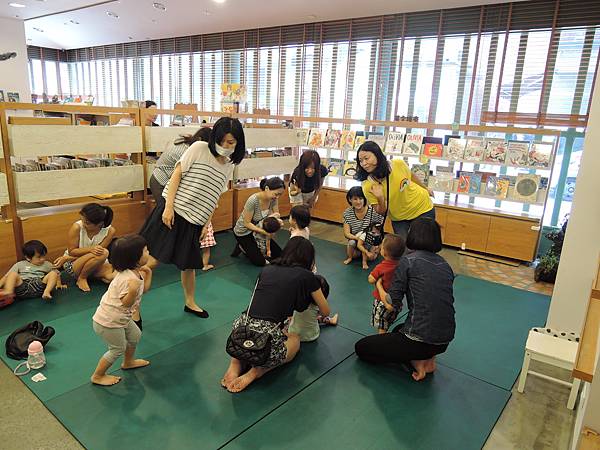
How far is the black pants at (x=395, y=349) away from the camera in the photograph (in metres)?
2.60

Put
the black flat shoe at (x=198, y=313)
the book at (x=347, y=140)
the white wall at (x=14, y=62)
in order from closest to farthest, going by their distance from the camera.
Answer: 1. the black flat shoe at (x=198, y=313)
2. the book at (x=347, y=140)
3. the white wall at (x=14, y=62)

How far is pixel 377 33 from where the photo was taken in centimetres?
745

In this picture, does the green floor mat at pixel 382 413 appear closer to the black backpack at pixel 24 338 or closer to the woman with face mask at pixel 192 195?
the woman with face mask at pixel 192 195

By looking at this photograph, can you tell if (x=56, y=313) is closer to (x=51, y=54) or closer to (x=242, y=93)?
(x=242, y=93)

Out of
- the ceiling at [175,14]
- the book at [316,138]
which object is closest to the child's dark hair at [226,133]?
the book at [316,138]

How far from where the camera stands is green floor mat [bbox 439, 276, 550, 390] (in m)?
2.87

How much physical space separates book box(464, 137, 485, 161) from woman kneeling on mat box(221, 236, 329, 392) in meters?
3.69

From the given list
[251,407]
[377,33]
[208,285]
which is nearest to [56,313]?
[208,285]

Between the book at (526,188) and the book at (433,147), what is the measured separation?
1.01 m

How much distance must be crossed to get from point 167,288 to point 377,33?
590 cm

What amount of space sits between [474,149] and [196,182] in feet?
12.8

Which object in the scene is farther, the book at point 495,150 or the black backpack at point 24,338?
the book at point 495,150

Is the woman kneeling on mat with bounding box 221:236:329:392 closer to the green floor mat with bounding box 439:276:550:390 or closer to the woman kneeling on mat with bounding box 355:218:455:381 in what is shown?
the woman kneeling on mat with bounding box 355:218:455:381

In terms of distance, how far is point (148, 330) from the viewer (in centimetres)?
308
